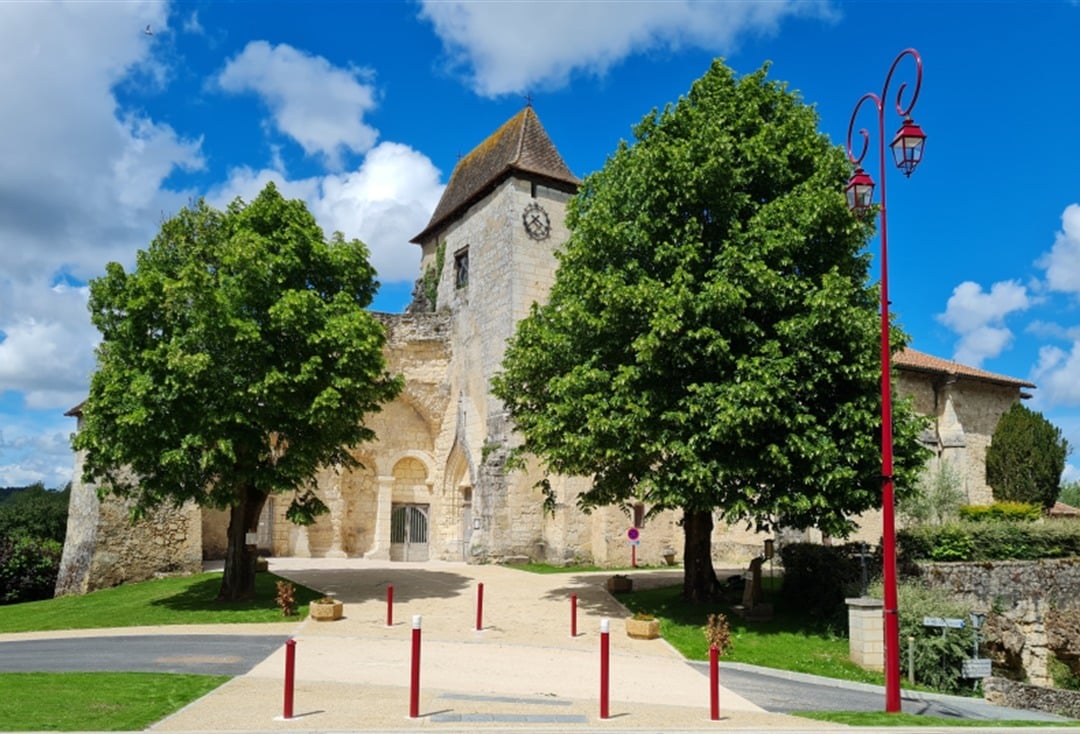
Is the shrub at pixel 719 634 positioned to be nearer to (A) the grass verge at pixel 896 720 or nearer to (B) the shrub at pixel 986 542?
(A) the grass verge at pixel 896 720

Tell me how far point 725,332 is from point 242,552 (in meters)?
12.1

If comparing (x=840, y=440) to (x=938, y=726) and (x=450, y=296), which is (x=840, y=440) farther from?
(x=450, y=296)

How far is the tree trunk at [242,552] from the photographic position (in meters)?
19.3

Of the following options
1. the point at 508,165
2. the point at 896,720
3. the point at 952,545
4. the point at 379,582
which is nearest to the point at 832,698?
the point at 896,720

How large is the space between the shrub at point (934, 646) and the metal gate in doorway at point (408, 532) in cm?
2108

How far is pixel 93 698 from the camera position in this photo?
977 centimetres

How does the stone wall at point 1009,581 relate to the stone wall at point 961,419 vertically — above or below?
below

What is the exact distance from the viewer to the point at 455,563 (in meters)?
29.1

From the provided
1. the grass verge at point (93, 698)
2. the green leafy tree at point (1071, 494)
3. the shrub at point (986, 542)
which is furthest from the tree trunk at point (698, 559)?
the green leafy tree at point (1071, 494)

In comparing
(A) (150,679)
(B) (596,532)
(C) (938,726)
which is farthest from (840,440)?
(B) (596,532)

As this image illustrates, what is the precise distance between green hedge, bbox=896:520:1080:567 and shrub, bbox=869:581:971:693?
3467 mm

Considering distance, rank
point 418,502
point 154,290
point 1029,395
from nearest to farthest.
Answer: point 154,290
point 418,502
point 1029,395

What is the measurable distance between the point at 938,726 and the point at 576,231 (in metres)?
12.4

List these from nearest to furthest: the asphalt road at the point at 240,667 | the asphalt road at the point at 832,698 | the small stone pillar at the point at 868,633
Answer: the asphalt road at the point at 832,698
the asphalt road at the point at 240,667
the small stone pillar at the point at 868,633
